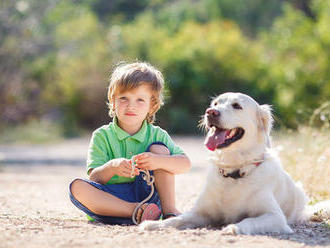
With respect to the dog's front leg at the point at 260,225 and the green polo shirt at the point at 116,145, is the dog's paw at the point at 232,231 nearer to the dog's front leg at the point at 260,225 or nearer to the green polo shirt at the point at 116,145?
the dog's front leg at the point at 260,225

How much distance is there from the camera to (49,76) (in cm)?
2080

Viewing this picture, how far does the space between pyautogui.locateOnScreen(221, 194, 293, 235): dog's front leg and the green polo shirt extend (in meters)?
1.03

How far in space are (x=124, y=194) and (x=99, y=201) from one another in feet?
0.80

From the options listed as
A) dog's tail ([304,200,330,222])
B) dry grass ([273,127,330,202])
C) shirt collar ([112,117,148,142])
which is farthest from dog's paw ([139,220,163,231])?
dry grass ([273,127,330,202])

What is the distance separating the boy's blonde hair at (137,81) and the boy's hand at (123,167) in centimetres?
69

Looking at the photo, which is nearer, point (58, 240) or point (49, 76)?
point (58, 240)

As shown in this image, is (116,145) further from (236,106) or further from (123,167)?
(236,106)

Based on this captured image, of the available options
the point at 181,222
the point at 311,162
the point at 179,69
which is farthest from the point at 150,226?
the point at 179,69

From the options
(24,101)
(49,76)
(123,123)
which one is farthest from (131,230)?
(49,76)

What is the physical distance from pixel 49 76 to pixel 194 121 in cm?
602

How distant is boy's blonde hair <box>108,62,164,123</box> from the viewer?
4.40 meters

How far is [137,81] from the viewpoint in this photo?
4414 millimetres

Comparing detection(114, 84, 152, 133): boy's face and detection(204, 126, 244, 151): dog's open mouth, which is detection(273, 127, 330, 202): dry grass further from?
detection(114, 84, 152, 133): boy's face

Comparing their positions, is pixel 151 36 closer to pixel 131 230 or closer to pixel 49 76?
pixel 49 76
